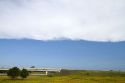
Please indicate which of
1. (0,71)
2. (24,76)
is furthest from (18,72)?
(0,71)

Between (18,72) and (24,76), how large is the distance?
154 inches

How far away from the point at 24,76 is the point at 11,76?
Answer: 285 inches

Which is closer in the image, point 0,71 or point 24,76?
point 24,76

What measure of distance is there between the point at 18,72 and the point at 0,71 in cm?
7421

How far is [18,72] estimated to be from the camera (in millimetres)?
128000

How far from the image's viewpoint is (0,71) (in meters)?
196

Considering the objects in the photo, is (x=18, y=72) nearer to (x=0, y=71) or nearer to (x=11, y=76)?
(x=11, y=76)

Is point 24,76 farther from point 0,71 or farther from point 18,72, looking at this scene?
point 0,71

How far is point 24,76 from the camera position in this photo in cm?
12812

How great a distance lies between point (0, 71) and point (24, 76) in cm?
7516

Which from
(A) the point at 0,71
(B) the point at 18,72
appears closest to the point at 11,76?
(B) the point at 18,72

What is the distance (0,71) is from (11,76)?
235 feet

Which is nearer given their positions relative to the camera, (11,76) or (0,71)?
(11,76)

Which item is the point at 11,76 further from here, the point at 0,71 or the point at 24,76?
the point at 0,71
